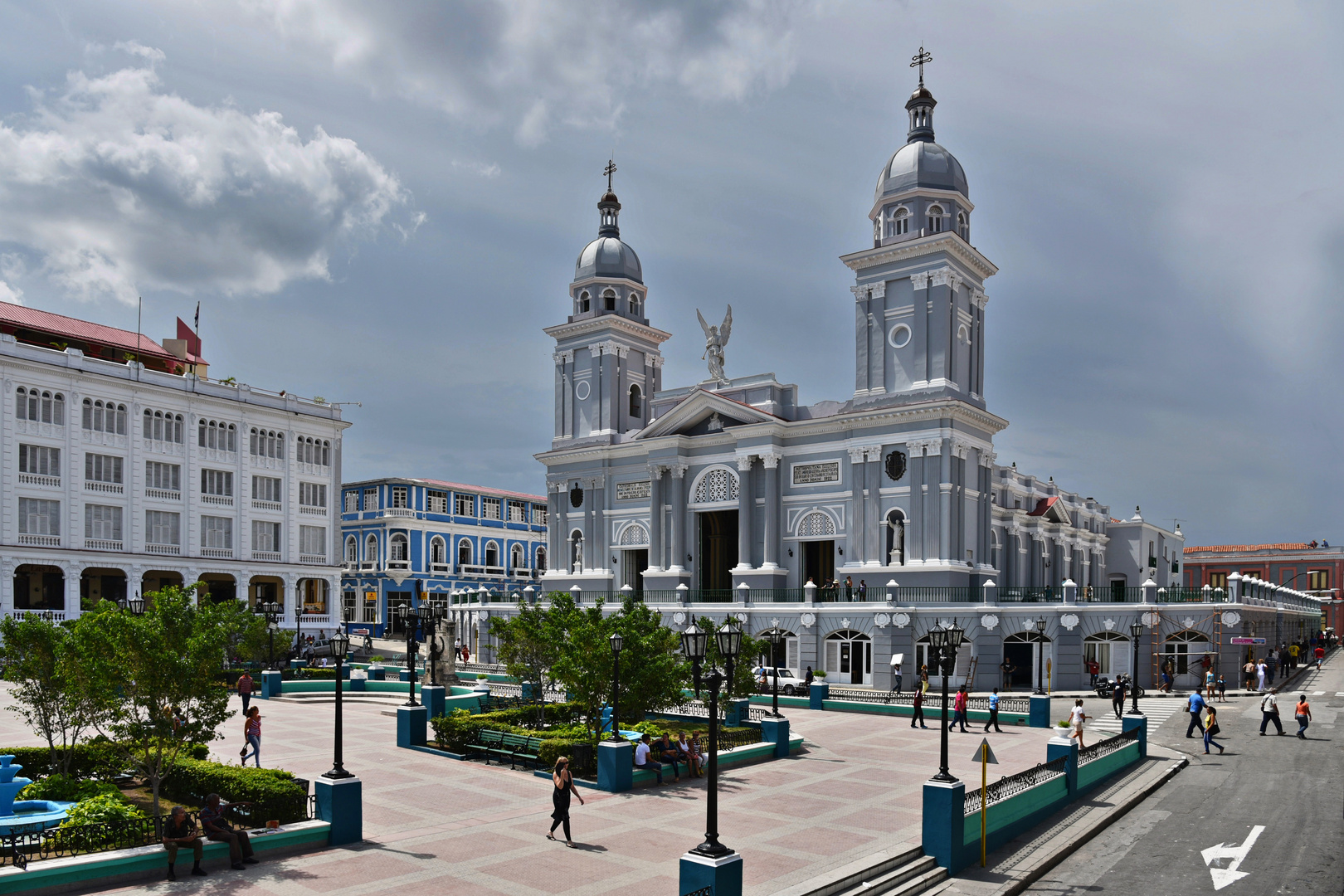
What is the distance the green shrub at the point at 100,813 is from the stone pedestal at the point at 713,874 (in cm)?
906

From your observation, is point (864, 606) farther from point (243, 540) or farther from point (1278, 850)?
point (243, 540)

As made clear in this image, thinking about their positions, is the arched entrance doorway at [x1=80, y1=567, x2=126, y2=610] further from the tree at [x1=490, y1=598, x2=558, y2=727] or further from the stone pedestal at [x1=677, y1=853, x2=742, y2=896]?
the stone pedestal at [x1=677, y1=853, x2=742, y2=896]

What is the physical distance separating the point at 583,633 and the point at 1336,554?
372 feet

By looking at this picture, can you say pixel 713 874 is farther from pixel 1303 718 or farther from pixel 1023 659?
pixel 1023 659

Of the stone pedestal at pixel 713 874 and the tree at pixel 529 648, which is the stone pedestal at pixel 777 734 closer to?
the tree at pixel 529 648

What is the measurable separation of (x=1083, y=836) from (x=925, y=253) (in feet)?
116

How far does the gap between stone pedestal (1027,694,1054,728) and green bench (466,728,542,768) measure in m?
17.5

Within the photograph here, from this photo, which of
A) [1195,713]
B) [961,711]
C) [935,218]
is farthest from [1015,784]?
[935,218]

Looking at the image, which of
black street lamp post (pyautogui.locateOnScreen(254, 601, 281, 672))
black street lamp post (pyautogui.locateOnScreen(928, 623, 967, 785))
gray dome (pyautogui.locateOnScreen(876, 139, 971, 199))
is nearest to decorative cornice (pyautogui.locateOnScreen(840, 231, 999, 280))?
gray dome (pyautogui.locateOnScreen(876, 139, 971, 199))

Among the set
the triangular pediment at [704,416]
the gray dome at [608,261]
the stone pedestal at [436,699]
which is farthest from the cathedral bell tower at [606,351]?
the stone pedestal at [436,699]

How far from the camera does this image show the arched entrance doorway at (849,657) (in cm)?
4638

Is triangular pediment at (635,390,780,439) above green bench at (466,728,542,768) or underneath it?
above

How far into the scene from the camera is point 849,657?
155ft

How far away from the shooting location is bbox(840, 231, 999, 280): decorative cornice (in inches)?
1969
